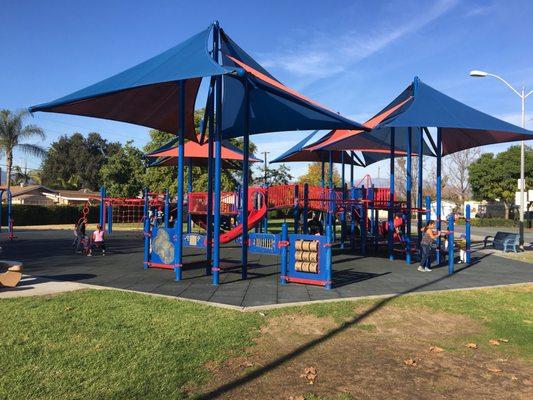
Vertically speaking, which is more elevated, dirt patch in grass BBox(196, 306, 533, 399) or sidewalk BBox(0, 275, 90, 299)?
sidewalk BBox(0, 275, 90, 299)

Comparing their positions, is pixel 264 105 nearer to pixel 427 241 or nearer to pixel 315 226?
pixel 427 241

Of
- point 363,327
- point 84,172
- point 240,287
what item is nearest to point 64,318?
point 240,287

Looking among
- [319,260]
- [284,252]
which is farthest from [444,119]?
[284,252]

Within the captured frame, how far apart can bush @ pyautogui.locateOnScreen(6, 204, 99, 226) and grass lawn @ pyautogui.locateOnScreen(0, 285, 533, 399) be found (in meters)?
33.2

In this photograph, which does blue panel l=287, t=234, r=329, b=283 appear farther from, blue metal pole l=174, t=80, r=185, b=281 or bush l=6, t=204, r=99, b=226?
bush l=6, t=204, r=99, b=226

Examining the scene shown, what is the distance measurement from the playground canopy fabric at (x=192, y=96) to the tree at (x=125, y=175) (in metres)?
31.0

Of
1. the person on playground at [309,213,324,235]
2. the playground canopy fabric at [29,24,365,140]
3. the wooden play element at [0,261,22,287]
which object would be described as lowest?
the wooden play element at [0,261,22,287]

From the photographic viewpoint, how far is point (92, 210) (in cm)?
4319

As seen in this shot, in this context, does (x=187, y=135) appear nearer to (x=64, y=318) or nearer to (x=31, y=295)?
(x=31, y=295)

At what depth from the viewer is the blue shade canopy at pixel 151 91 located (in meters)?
8.84

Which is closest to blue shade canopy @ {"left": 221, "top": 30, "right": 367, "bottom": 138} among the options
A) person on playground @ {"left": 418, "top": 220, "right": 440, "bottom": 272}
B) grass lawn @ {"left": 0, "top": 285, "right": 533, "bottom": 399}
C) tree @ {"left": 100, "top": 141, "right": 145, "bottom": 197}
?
person on playground @ {"left": 418, "top": 220, "right": 440, "bottom": 272}

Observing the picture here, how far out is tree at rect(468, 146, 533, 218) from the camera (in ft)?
156

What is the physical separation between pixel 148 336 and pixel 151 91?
7952mm

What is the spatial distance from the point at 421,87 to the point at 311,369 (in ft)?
38.6
